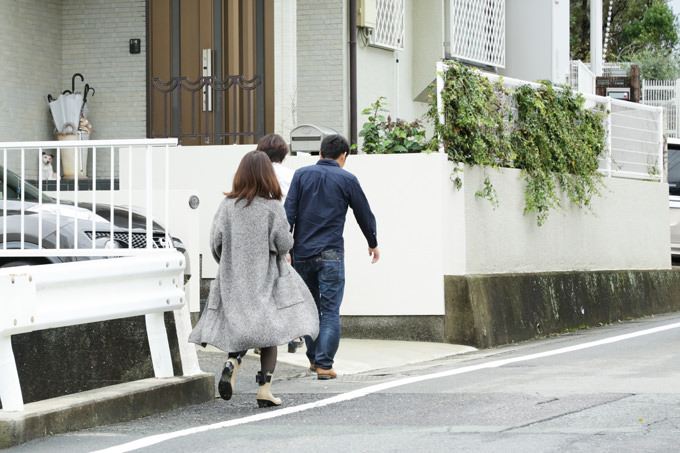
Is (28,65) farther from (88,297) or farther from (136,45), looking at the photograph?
(88,297)

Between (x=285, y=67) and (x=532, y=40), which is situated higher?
(x=532, y=40)

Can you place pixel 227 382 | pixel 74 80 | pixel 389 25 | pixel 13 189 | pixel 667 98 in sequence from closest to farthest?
pixel 227 382
pixel 13 189
pixel 74 80
pixel 389 25
pixel 667 98

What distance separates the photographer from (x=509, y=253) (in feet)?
42.5

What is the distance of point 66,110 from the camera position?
1529 centimetres

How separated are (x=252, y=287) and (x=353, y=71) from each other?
847cm

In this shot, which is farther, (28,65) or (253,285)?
(28,65)

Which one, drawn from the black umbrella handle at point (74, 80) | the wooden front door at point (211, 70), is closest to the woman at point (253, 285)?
the wooden front door at point (211, 70)

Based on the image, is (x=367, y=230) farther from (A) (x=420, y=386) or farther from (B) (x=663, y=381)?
(B) (x=663, y=381)

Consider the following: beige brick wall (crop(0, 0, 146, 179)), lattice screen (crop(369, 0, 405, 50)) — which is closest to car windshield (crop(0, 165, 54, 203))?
beige brick wall (crop(0, 0, 146, 179))

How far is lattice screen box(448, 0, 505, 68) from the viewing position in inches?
717

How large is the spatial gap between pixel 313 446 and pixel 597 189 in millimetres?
10114

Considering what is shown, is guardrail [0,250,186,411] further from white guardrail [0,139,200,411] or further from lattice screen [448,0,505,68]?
lattice screen [448,0,505,68]

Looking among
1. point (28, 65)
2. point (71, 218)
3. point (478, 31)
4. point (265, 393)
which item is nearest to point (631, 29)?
point (478, 31)

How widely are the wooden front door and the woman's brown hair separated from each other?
612cm
